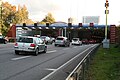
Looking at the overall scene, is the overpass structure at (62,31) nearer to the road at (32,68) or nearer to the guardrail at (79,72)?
the road at (32,68)

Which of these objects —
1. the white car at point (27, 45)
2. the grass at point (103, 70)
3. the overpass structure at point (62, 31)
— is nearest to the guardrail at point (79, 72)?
the grass at point (103, 70)

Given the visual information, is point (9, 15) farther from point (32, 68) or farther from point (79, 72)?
point (79, 72)

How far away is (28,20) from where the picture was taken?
5049 inches

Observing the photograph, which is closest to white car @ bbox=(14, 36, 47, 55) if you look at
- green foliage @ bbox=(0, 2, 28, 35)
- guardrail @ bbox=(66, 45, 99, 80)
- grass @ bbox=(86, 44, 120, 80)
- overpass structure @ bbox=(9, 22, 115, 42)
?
grass @ bbox=(86, 44, 120, 80)

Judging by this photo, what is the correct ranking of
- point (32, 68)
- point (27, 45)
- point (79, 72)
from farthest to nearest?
point (27, 45), point (32, 68), point (79, 72)

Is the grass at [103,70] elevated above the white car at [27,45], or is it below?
below

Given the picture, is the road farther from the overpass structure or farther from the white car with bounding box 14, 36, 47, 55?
the overpass structure

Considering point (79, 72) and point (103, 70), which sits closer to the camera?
point (79, 72)

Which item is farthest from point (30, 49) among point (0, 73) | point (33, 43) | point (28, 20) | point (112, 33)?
point (28, 20)

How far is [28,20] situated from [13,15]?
987 inches

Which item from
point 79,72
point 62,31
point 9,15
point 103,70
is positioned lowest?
point 103,70

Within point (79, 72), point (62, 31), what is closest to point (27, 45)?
point (79, 72)

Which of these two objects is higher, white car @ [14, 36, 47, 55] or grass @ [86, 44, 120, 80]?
white car @ [14, 36, 47, 55]

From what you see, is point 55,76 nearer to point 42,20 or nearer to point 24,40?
point 24,40
